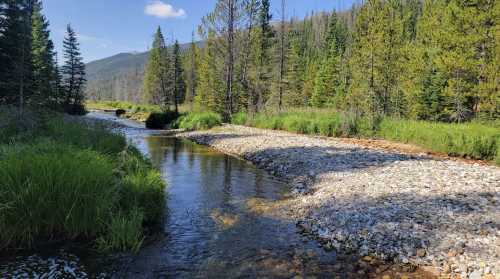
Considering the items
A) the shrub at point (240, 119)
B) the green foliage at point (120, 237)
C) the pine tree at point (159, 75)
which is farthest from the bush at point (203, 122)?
the green foliage at point (120, 237)

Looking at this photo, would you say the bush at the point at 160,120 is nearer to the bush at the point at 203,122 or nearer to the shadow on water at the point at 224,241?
the bush at the point at 203,122

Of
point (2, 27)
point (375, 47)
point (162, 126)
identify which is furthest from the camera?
point (162, 126)

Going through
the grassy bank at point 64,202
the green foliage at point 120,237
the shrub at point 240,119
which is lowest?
the green foliage at point 120,237

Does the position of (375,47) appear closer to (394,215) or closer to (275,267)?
(394,215)

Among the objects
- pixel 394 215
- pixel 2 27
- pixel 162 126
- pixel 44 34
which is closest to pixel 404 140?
pixel 394 215

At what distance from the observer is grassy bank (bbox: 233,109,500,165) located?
11.9 metres

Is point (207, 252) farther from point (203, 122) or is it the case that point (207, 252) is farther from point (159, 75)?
point (159, 75)

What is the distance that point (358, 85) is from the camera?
21.9 m

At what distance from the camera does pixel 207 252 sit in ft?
16.7

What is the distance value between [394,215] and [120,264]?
4.53 meters

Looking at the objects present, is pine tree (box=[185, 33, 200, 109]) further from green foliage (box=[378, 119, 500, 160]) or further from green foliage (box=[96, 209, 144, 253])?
green foliage (box=[96, 209, 144, 253])

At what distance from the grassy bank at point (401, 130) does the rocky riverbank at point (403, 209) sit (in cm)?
272

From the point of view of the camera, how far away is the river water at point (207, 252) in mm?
4391

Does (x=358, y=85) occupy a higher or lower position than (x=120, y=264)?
higher
